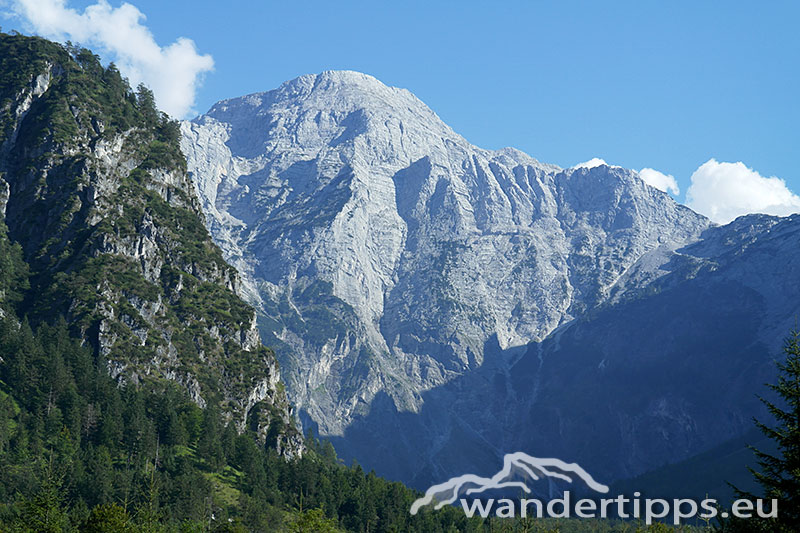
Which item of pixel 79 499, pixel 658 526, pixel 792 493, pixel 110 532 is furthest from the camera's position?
pixel 79 499

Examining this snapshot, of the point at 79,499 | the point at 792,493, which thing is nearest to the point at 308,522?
the point at 792,493

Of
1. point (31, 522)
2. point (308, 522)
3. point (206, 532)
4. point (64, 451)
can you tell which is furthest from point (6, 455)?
point (308, 522)

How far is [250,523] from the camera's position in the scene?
199 meters

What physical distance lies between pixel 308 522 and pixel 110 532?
2653 cm

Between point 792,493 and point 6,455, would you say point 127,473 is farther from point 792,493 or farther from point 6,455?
point 792,493

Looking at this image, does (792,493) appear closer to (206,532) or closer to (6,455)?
(206,532)

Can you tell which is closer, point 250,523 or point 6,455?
point 6,455

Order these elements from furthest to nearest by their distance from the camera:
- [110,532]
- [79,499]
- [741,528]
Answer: [79,499], [110,532], [741,528]

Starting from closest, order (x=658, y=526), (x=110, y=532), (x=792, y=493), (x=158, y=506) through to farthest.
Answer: (x=792, y=493), (x=110, y=532), (x=658, y=526), (x=158, y=506)

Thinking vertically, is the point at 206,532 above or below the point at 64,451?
below

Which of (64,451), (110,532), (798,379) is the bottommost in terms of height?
(110,532)

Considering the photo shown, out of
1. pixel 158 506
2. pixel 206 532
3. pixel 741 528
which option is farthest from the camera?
pixel 158 506

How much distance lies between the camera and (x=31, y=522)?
115 meters

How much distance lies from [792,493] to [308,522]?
228ft
